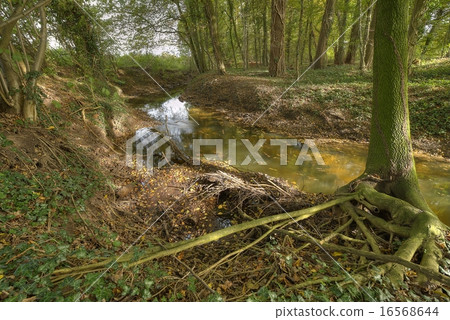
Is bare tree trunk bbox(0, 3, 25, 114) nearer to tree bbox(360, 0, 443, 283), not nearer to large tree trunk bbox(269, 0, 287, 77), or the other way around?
tree bbox(360, 0, 443, 283)

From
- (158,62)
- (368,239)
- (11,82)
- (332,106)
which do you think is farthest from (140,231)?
(158,62)

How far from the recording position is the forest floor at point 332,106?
747 centimetres

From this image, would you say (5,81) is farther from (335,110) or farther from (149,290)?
(335,110)

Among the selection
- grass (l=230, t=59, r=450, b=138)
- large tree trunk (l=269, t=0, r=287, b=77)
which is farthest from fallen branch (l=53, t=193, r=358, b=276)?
large tree trunk (l=269, t=0, r=287, b=77)

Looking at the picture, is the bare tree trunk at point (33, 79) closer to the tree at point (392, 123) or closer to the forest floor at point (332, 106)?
the tree at point (392, 123)

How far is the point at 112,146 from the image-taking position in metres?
6.70

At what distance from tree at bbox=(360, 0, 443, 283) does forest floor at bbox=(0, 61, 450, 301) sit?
3.03ft

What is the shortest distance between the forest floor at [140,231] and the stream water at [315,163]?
4.18 ft

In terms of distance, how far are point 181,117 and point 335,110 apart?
7.58 metres

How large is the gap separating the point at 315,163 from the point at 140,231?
525 cm

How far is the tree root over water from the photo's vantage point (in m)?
2.25

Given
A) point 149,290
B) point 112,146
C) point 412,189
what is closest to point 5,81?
point 112,146

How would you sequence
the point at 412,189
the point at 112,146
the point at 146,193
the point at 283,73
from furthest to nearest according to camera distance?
the point at 283,73
the point at 112,146
the point at 146,193
the point at 412,189

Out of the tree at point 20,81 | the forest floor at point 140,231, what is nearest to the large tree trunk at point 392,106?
the forest floor at point 140,231
